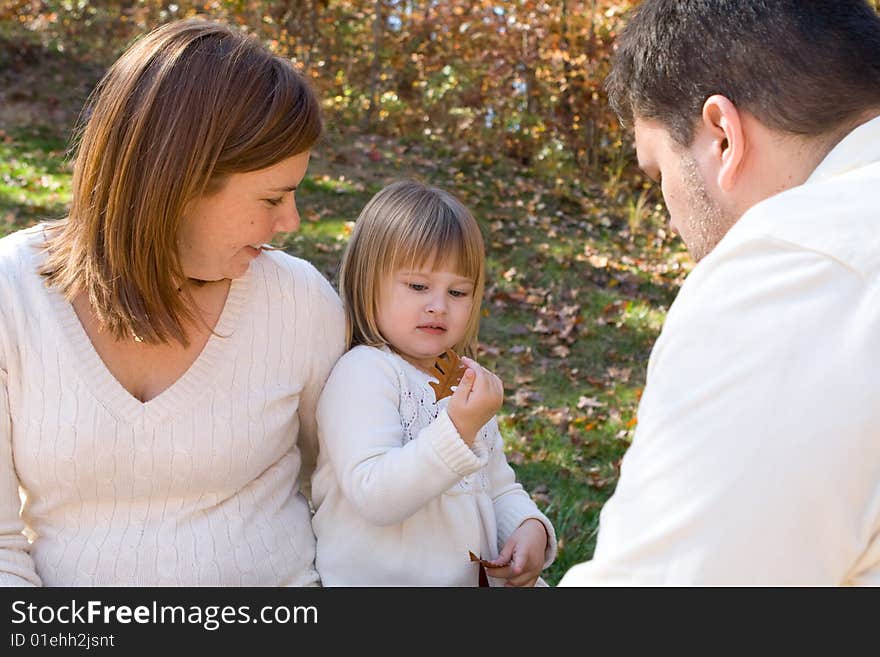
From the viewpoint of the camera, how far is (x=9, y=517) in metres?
2.36

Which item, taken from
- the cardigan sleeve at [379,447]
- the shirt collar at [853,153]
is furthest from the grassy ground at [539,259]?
the shirt collar at [853,153]

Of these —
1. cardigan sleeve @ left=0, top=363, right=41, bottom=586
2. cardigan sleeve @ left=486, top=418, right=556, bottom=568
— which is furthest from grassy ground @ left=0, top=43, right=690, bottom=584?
cardigan sleeve @ left=0, top=363, right=41, bottom=586

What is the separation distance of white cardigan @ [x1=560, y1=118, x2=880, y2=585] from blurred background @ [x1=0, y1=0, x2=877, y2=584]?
417cm

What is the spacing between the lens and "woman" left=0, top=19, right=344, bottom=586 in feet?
7.65

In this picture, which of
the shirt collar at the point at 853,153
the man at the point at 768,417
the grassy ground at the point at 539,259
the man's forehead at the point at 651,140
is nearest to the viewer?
the man at the point at 768,417

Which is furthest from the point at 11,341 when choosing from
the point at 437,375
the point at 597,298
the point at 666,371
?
the point at 597,298

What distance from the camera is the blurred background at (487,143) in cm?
665

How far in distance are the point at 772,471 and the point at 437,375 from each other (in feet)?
4.70

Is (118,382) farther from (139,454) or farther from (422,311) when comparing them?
(422,311)

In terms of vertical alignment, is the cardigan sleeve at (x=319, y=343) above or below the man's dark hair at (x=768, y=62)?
below

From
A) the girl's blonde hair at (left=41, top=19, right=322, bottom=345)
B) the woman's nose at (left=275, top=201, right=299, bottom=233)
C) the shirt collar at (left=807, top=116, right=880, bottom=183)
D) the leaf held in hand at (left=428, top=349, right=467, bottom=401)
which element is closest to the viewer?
the shirt collar at (left=807, top=116, right=880, bottom=183)

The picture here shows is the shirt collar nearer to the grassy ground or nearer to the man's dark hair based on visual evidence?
the man's dark hair

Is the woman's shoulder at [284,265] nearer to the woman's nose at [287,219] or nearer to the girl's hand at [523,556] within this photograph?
the woman's nose at [287,219]
